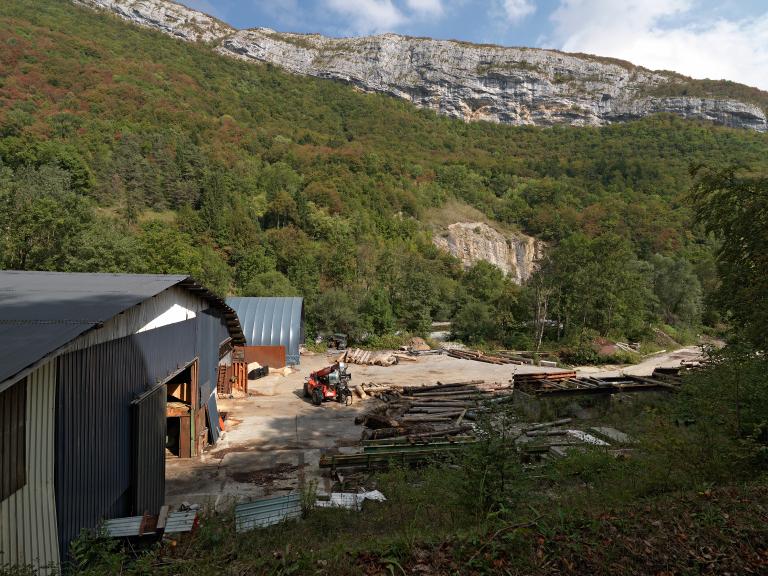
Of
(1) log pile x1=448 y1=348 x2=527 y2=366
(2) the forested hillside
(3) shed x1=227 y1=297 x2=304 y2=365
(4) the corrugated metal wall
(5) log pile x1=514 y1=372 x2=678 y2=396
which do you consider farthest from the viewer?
(2) the forested hillside

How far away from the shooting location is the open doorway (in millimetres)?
11227

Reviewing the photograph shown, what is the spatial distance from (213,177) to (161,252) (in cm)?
2789

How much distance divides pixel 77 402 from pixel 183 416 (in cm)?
648

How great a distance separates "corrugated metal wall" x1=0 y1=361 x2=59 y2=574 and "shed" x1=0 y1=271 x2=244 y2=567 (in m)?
0.01

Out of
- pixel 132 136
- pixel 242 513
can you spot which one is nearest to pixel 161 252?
pixel 242 513

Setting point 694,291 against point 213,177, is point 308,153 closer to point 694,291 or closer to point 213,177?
point 213,177

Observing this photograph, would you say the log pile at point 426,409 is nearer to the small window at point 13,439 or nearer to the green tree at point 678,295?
the small window at point 13,439

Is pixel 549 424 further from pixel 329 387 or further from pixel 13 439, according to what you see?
pixel 13 439

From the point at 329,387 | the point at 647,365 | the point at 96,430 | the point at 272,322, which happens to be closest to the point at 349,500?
the point at 96,430

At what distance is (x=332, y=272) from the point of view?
48281 mm

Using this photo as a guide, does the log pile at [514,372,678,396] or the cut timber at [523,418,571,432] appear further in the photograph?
the log pile at [514,372,678,396]

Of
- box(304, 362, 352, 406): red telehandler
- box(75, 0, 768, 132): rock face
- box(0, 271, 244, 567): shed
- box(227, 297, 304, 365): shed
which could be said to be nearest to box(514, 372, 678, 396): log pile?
box(304, 362, 352, 406): red telehandler

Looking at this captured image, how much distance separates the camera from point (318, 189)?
214 feet

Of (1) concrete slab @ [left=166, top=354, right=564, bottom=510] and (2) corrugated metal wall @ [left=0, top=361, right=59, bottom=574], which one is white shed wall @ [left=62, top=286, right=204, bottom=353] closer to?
(2) corrugated metal wall @ [left=0, top=361, right=59, bottom=574]
